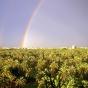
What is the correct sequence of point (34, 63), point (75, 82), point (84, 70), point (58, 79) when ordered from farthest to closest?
point (34, 63) < point (84, 70) < point (58, 79) < point (75, 82)

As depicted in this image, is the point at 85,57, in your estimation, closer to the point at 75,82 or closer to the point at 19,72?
the point at 19,72

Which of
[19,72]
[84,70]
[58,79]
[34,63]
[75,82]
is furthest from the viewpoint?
[34,63]

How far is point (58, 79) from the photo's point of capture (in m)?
61.3

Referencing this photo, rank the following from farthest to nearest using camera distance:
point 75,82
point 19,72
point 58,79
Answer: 1. point 19,72
2. point 58,79
3. point 75,82

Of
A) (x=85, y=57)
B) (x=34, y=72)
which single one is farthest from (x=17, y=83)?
(x=85, y=57)

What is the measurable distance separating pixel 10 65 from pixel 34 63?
52.9ft

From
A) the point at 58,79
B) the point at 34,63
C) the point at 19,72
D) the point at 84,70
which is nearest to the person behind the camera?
the point at 58,79

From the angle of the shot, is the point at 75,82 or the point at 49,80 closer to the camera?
the point at 75,82

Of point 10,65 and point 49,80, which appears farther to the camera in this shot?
point 10,65

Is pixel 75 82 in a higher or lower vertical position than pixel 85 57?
lower

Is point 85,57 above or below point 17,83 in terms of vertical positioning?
above

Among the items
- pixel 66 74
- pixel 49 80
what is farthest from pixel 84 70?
pixel 49 80

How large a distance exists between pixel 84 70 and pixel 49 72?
9418 millimetres

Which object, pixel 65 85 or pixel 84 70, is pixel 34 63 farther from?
pixel 65 85
